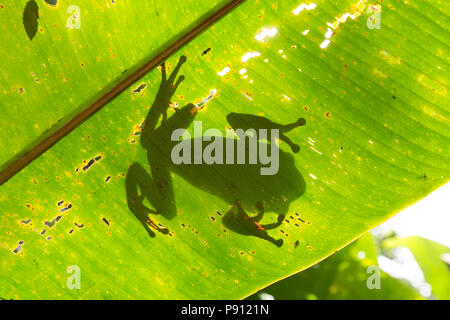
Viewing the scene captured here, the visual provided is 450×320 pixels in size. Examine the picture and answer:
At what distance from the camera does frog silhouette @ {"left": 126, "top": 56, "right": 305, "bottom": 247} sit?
1.05m

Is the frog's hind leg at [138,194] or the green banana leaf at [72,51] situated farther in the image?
the frog's hind leg at [138,194]

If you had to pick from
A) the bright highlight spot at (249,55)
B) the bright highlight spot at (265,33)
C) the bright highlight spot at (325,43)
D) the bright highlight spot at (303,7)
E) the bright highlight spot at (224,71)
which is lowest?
the bright highlight spot at (224,71)

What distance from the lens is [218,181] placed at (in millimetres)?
1091

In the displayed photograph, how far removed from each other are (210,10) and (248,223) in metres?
0.53

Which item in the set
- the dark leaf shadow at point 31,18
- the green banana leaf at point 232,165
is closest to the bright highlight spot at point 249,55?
the green banana leaf at point 232,165

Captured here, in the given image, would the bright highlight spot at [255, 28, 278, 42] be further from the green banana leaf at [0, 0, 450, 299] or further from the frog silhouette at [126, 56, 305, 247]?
the frog silhouette at [126, 56, 305, 247]

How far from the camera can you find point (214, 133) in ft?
3.49

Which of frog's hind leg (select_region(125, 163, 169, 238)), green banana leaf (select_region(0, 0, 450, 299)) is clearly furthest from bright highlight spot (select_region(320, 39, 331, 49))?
frog's hind leg (select_region(125, 163, 169, 238))

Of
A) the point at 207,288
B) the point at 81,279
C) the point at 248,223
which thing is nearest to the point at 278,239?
the point at 248,223

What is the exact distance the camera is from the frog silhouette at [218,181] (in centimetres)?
105

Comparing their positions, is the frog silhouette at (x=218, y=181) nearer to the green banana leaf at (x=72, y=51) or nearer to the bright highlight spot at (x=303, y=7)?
the green banana leaf at (x=72, y=51)

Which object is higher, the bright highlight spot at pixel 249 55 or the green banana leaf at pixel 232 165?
the bright highlight spot at pixel 249 55

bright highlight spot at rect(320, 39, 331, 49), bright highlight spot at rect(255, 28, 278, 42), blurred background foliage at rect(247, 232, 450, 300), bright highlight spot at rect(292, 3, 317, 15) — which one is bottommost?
blurred background foliage at rect(247, 232, 450, 300)

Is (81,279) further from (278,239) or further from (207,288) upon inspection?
(278,239)
